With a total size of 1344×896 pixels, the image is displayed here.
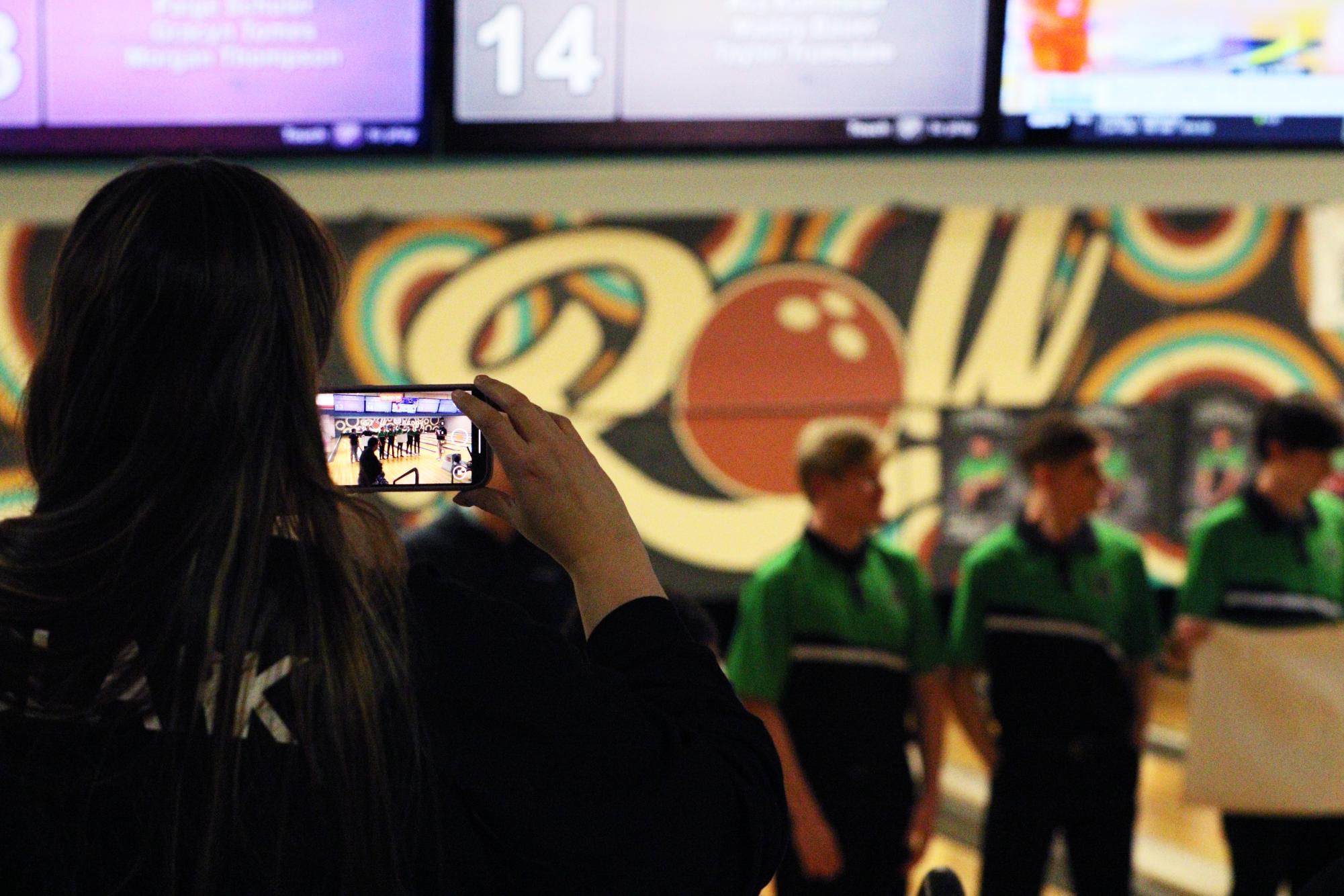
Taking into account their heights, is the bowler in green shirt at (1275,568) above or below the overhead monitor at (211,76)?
below

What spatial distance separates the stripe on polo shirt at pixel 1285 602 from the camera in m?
3.83

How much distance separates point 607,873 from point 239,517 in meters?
0.35

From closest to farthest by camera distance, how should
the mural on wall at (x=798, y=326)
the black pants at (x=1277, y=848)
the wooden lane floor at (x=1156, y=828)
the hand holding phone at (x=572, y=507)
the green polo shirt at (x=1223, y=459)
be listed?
the hand holding phone at (x=572, y=507) → the black pants at (x=1277, y=848) → the wooden lane floor at (x=1156, y=828) → the mural on wall at (x=798, y=326) → the green polo shirt at (x=1223, y=459)

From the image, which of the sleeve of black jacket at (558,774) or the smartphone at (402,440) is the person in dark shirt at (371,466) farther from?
Result: the sleeve of black jacket at (558,774)

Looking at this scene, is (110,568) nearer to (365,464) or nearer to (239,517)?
(239,517)

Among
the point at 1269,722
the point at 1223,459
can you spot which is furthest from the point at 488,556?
the point at 1223,459

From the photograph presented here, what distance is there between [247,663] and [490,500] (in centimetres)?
28

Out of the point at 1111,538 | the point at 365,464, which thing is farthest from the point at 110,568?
the point at 1111,538

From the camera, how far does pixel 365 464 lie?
3.99ft

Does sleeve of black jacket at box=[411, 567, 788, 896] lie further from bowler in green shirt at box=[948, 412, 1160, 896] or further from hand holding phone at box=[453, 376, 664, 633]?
bowler in green shirt at box=[948, 412, 1160, 896]

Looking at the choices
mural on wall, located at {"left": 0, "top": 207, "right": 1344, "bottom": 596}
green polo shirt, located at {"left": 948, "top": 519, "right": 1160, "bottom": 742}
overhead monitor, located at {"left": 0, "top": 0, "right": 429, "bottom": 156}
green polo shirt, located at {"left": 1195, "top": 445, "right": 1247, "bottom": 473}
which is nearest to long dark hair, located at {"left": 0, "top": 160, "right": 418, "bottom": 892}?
overhead monitor, located at {"left": 0, "top": 0, "right": 429, "bottom": 156}

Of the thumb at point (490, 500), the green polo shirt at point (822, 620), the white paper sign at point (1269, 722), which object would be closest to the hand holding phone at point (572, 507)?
the thumb at point (490, 500)

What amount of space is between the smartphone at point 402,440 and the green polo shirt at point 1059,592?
105 inches

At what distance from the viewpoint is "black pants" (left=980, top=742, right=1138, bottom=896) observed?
360 cm
